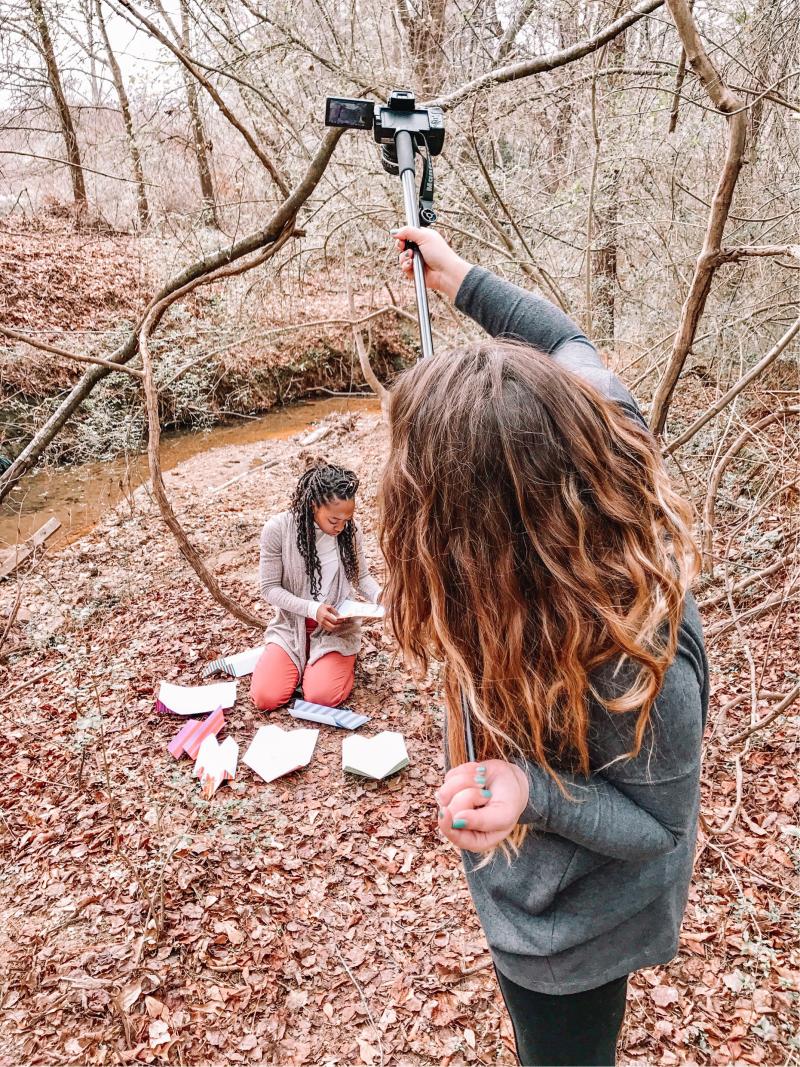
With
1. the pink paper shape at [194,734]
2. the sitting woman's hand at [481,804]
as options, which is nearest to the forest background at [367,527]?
the pink paper shape at [194,734]

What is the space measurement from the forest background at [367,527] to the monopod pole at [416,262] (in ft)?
3.23

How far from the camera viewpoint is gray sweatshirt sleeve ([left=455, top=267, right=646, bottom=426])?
126cm

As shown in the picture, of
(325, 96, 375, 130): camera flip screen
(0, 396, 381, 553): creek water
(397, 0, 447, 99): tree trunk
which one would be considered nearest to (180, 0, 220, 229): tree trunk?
(397, 0, 447, 99): tree trunk

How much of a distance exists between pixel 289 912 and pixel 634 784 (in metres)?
1.94

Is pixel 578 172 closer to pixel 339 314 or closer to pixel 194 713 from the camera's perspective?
pixel 194 713

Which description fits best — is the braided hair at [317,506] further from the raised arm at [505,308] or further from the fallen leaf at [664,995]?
the fallen leaf at [664,995]

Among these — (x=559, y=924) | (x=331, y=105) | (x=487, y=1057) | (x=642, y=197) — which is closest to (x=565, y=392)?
(x=559, y=924)

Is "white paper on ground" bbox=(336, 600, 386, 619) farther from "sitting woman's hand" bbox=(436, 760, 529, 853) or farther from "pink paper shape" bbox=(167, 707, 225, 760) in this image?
"sitting woman's hand" bbox=(436, 760, 529, 853)

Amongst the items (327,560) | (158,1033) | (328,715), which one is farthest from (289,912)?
(327,560)

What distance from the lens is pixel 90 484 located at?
7.60 m

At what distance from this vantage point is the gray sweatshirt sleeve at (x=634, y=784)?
837mm

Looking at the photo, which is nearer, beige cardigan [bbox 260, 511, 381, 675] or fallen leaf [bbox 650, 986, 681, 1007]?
fallen leaf [bbox 650, 986, 681, 1007]

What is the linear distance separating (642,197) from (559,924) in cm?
537

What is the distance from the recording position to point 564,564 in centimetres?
82
